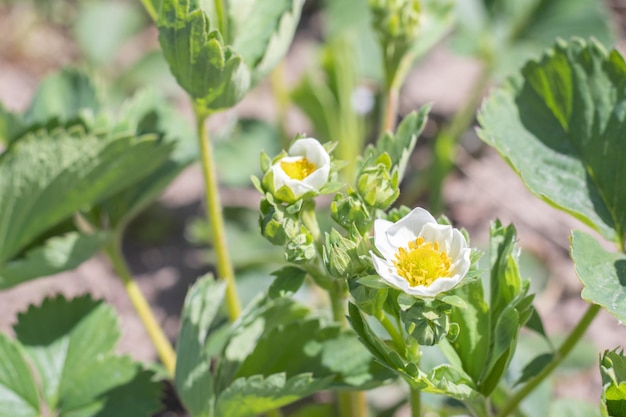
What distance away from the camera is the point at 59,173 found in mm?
1663

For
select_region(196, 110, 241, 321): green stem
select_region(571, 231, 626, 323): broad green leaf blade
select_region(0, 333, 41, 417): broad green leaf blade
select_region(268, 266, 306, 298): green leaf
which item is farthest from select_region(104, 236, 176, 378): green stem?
select_region(571, 231, 626, 323): broad green leaf blade

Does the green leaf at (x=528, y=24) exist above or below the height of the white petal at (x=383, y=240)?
below

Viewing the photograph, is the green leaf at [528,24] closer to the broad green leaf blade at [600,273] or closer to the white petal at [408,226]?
the broad green leaf blade at [600,273]

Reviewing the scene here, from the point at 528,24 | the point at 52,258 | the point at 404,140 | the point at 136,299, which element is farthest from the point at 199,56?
the point at 528,24

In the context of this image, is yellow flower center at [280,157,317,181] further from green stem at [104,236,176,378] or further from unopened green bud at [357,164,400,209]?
green stem at [104,236,176,378]

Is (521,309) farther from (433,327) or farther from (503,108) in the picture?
(503,108)

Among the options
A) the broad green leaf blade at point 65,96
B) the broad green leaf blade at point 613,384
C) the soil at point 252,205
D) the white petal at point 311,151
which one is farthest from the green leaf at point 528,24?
the broad green leaf blade at point 613,384

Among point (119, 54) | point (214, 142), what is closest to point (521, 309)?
point (214, 142)

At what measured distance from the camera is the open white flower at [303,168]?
1263 mm

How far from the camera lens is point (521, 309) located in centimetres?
134

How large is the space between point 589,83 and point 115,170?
0.95 metres

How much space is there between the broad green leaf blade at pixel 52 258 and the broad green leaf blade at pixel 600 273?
1011 mm

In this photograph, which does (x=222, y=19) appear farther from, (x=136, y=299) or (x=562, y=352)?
(x=562, y=352)

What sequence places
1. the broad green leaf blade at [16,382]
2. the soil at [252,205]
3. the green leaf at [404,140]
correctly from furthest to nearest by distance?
the soil at [252,205], the broad green leaf blade at [16,382], the green leaf at [404,140]
